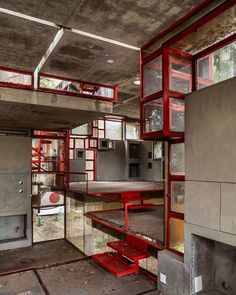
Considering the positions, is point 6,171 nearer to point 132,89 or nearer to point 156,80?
point 132,89

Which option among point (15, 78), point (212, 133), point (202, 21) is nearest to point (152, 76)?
point (202, 21)

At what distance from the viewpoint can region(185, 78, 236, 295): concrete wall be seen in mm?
2875

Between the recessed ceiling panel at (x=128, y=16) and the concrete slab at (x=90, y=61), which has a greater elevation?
the recessed ceiling panel at (x=128, y=16)

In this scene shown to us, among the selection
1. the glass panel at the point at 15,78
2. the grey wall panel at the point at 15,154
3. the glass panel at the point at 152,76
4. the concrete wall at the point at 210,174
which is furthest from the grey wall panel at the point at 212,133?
the grey wall panel at the point at 15,154

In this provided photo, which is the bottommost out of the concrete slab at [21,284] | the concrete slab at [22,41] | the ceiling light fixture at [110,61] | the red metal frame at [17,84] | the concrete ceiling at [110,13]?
the concrete slab at [21,284]

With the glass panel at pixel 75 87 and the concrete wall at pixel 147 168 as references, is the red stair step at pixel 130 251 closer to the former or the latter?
the glass panel at pixel 75 87

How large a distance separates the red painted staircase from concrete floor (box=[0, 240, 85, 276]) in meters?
1.46

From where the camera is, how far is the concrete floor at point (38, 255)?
666 centimetres

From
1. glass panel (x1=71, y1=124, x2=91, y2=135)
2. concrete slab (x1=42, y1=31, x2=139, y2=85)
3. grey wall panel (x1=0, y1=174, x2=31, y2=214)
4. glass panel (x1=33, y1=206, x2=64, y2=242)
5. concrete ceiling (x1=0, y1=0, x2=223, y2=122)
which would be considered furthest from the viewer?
glass panel (x1=71, y1=124, x2=91, y2=135)

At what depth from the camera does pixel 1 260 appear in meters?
6.90

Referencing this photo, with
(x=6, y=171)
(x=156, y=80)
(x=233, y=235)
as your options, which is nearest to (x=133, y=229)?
(x=233, y=235)

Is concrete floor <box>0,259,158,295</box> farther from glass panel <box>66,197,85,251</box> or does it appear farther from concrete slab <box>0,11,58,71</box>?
concrete slab <box>0,11,58,71</box>

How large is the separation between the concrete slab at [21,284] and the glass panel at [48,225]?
11.7ft

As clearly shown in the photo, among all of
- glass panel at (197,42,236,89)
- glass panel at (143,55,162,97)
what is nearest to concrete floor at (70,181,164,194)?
glass panel at (143,55,162,97)
